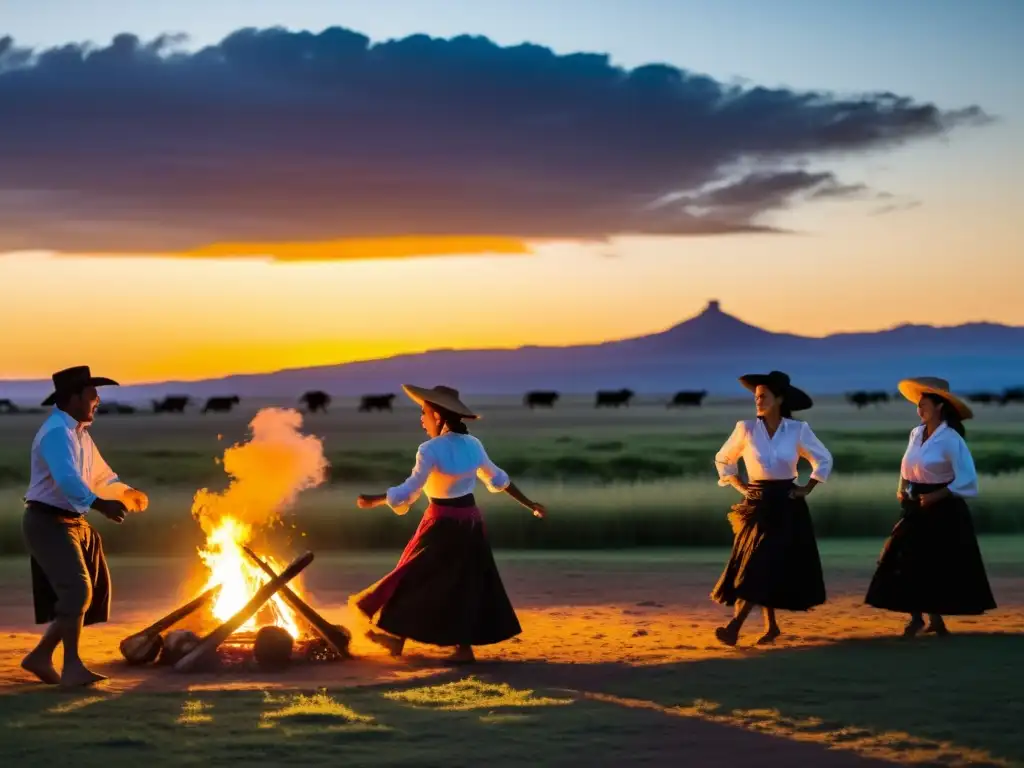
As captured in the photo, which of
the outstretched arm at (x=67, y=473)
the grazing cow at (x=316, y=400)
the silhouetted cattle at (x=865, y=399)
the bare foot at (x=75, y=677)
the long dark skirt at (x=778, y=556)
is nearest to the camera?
the outstretched arm at (x=67, y=473)

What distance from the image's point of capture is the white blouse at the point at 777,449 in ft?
40.5

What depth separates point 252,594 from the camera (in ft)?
42.0

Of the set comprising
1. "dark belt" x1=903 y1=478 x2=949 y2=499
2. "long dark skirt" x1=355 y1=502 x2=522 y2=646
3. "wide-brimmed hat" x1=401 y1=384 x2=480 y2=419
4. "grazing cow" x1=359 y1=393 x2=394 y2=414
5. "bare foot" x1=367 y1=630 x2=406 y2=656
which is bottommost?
"bare foot" x1=367 y1=630 x2=406 y2=656

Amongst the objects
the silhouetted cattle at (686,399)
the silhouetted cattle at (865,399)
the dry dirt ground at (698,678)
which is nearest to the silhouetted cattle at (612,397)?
the silhouetted cattle at (686,399)

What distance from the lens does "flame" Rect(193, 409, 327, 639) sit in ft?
41.6

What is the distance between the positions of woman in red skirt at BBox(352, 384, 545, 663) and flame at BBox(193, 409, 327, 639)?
1396mm

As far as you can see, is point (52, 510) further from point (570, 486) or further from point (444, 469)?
point (570, 486)

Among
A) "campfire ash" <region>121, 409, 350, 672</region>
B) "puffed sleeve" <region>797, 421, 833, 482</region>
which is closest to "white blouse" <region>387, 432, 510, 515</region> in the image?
"campfire ash" <region>121, 409, 350, 672</region>

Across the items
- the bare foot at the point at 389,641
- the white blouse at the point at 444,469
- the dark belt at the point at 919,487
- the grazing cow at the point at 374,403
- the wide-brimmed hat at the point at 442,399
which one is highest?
the grazing cow at the point at 374,403

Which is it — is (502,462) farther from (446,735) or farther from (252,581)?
(446,735)

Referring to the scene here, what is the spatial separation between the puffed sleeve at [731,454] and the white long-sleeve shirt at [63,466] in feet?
16.6

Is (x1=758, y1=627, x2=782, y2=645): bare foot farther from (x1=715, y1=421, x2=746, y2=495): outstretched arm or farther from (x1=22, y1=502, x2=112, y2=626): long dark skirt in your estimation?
(x1=22, y1=502, x2=112, y2=626): long dark skirt

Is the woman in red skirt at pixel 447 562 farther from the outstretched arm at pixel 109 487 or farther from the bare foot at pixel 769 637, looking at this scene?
the bare foot at pixel 769 637

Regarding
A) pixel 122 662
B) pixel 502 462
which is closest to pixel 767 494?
pixel 122 662
